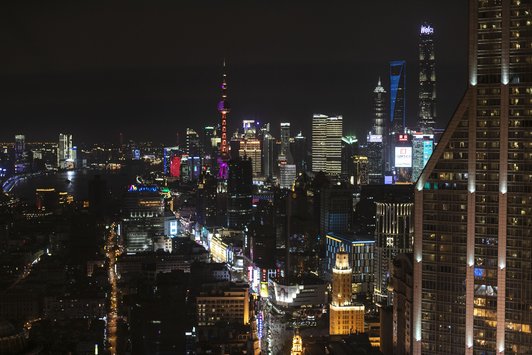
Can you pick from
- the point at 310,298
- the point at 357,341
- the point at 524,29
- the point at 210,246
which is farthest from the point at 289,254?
the point at 524,29

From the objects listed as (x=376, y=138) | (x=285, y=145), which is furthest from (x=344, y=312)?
(x=285, y=145)

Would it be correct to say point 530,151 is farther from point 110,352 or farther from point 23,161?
point 23,161

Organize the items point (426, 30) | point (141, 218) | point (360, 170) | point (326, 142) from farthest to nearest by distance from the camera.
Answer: point (326, 142)
point (360, 170)
point (426, 30)
point (141, 218)

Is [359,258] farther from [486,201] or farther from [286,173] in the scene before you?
[286,173]

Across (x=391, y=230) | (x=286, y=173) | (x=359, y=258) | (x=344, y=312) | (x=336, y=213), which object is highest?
(x=286, y=173)

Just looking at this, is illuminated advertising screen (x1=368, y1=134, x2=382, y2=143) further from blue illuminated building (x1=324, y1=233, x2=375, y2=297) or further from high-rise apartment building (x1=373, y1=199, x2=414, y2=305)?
high-rise apartment building (x1=373, y1=199, x2=414, y2=305)

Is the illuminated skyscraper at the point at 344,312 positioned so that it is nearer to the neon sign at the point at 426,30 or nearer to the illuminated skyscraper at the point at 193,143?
the neon sign at the point at 426,30

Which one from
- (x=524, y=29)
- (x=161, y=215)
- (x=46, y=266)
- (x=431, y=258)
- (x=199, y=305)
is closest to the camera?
(x=524, y=29)
